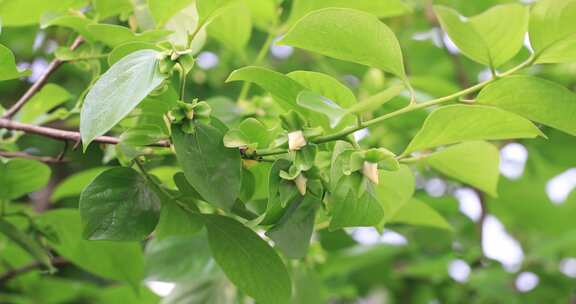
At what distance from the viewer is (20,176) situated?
592mm

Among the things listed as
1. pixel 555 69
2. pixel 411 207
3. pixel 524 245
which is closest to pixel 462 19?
pixel 411 207

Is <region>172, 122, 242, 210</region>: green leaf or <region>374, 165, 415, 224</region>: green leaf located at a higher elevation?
<region>172, 122, 242, 210</region>: green leaf

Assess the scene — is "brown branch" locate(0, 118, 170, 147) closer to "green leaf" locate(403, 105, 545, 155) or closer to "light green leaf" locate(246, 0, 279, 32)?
"green leaf" locate(403, 105, 545, 155)

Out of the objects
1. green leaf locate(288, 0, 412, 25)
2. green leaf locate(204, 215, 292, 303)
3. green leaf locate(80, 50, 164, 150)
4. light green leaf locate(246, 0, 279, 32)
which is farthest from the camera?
light green leaf locate(246, 0, 279, 32)

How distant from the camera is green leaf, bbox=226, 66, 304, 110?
1.55 ft

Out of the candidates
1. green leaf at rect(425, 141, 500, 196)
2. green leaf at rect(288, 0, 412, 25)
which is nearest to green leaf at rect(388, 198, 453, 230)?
green leaf at rect(425, 141, 500, 196)

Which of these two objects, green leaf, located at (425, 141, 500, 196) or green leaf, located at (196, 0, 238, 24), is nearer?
green leaf, located at (196, 0, 238, 24)

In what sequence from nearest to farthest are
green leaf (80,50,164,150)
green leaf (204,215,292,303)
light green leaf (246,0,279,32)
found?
green leaf (80,50,164,150) → green leaf (204,215,292,303) → light green leaf (246,0,279,32)

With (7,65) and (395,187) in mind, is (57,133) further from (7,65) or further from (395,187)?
(395,187)

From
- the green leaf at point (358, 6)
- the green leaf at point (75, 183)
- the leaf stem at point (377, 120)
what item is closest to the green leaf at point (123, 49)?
the leaf stem at point (377, 120)

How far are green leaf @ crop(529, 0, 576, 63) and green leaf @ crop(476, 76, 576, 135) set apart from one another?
0.07ft

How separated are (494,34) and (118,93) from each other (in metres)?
0.25

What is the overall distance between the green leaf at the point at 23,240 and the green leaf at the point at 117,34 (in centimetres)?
16

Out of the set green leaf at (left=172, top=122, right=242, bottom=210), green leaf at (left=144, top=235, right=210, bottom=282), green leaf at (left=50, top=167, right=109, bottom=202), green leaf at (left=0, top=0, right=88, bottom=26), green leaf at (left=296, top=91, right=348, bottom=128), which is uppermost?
green leaf at (left=296, top=91, right=348, bottom=128)
